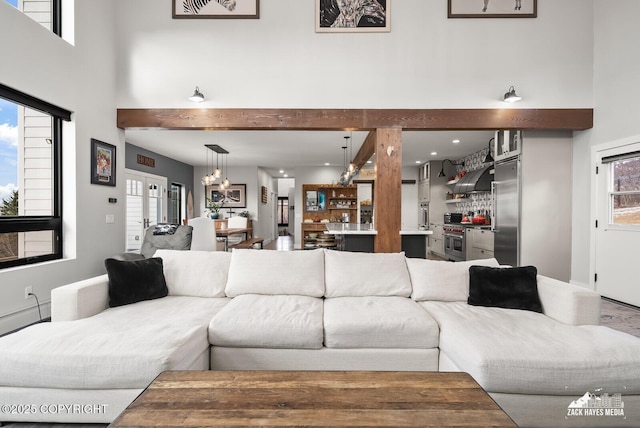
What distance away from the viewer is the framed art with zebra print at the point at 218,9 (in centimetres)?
436

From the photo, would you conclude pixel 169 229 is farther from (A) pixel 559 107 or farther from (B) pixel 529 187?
(A) pixel 559 107

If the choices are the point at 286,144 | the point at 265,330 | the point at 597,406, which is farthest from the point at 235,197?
the point at 597,406

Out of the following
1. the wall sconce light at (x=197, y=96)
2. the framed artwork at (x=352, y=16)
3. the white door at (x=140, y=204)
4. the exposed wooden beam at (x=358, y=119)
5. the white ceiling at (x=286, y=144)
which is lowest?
the white door at (x=140, y=204)

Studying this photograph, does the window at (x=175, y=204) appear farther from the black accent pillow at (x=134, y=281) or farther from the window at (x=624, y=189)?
the window at (x=624, y=189)

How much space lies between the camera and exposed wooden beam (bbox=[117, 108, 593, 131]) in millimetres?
4355

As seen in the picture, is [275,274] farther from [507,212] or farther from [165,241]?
[507,212]

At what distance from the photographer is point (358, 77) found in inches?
173

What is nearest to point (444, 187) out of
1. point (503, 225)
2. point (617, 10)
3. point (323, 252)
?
point (503, 225)

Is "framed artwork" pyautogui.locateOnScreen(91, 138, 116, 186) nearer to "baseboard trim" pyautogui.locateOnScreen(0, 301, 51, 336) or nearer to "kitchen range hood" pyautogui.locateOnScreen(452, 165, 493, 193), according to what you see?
"baseboard trim" pyautogui.locateOnScreen(0, 301, 51, 336)

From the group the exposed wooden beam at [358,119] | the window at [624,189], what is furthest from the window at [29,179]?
the window at [624,189]

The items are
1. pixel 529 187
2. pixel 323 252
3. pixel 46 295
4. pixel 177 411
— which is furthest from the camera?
pixel 529 187

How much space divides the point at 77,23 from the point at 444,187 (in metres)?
8.25

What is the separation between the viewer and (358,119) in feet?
14.4

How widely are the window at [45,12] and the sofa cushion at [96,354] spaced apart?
3.45 meters
